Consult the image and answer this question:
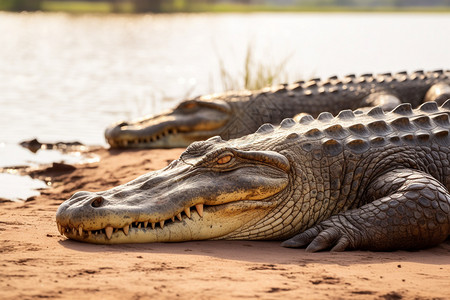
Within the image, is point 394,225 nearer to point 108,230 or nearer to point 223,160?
point 223,160

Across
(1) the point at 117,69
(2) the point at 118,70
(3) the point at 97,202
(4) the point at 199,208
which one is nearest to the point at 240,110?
(4) the point at 199,208

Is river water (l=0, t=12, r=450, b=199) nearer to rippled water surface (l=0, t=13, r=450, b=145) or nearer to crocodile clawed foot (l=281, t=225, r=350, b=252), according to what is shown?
rippled water surface (l=0, t=13, r=450, b=145)

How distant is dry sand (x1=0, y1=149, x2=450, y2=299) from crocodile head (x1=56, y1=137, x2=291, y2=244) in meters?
0.08

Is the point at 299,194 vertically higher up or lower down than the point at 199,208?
higher up

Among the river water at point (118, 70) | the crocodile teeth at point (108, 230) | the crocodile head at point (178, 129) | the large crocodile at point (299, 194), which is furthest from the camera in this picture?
the river water at point (118, 70)

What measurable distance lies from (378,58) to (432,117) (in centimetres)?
2207

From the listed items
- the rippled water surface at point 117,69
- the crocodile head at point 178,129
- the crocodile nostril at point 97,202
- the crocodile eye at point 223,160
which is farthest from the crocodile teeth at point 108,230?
the rippled water surface at point 117,69

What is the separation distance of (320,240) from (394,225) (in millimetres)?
470

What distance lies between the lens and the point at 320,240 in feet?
15.0

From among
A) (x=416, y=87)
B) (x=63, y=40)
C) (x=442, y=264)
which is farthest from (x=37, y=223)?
(x=63, y=40)

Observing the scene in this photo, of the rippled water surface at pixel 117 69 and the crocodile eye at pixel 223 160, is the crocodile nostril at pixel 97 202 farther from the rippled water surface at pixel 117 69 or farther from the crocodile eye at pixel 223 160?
the rippled water surface at pixel 117 69

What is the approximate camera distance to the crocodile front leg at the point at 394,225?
4.59m

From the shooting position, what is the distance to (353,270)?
3.98m

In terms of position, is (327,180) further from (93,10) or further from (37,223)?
(93,10)
